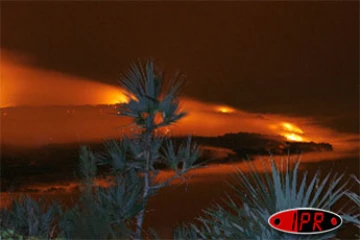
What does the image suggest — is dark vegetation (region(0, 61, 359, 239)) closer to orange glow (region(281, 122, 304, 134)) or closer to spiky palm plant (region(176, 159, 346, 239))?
spiky palm plant (region(176, 159, 346, 239))

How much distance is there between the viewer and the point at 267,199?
166 centimetres

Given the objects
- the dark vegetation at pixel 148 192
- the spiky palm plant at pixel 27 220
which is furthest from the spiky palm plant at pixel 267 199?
the spiky palm plant at pixel 27 220

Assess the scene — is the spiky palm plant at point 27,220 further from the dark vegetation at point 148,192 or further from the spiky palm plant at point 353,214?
the spiky palm plant at point 353,214

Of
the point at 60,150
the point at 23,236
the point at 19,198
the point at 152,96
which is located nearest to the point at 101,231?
the point at 23,236

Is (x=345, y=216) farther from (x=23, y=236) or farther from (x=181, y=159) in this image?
(x=181, y=159)

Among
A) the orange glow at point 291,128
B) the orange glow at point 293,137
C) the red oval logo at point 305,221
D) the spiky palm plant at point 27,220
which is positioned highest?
the orange glow at point 291,128

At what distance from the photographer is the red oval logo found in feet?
5.36

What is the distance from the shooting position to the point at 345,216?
1.67m

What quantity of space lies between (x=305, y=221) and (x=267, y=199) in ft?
0.42

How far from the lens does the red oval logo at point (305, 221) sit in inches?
64.3

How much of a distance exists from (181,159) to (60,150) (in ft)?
2.91

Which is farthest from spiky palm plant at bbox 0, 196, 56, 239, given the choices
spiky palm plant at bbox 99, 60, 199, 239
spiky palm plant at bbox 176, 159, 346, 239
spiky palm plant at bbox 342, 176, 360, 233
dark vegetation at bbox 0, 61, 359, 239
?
spiky palm plant at bbox 342, 176, 360, 233

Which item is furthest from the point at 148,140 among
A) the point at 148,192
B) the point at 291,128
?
the point at 291,128

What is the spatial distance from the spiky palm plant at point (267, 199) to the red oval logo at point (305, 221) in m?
0.02
